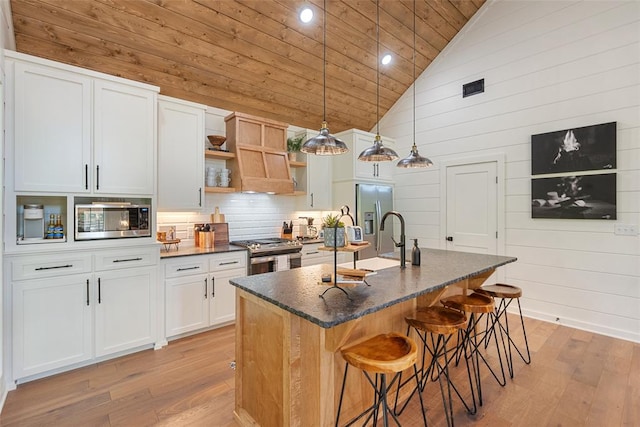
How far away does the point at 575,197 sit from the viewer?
11.7 ft

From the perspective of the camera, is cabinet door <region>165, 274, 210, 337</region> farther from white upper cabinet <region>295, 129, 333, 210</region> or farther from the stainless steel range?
white upper cabinet <region>295, 129, 333, 210</region>

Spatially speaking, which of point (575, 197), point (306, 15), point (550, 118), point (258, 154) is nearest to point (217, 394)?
point (258, 154)

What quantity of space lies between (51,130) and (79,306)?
152 cm

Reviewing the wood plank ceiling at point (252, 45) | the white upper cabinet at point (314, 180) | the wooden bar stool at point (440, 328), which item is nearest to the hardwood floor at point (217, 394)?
the wooden bar stool at point (440, 328)

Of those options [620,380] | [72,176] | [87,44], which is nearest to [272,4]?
[87,44]

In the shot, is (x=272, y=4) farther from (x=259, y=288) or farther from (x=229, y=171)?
(x=259, y=288)

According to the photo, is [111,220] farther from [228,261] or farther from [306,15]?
[306,15]

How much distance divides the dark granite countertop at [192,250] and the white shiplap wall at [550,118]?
10.4 feet

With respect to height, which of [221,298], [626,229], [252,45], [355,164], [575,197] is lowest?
[221,298]

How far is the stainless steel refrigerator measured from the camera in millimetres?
4746

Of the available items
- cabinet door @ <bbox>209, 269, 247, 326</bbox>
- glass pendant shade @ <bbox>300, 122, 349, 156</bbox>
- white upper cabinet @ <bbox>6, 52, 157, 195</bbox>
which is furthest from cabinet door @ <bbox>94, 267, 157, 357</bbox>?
glass pendant shade @ <bbox>300, 122, 349, 156</bbox>

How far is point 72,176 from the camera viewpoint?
8.68 ft

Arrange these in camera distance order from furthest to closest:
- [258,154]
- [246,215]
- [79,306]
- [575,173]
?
[246,215] < [258,154] < [575,173] < [79,306]

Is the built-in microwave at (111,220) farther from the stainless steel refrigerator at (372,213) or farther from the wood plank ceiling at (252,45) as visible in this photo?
the stainless steel refrigerator at (372,213)
